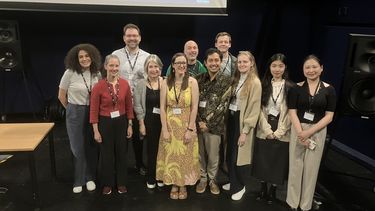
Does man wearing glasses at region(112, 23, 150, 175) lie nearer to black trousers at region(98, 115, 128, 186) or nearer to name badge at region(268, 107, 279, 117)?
black trousers at region(98, 115, 128, 186)

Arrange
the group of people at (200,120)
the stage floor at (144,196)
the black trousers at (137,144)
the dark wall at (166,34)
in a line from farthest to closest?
the dark wall at (166,34), the black trousers at (137,144), the stage floor at (144,196), the group of people at (200,120)

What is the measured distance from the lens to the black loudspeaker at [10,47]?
3.99 meters

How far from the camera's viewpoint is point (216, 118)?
8.98ft

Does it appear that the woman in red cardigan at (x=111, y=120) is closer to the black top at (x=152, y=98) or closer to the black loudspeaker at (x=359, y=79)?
the black top at (x=152, y=98)

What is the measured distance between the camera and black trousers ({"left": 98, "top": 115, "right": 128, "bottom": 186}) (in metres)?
2.73

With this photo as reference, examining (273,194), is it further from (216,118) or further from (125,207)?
(125,207)

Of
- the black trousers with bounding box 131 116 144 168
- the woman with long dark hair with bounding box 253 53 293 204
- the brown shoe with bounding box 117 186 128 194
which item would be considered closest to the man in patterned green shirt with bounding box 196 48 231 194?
the woman with long dark hair with bounding box 253 53 293 204

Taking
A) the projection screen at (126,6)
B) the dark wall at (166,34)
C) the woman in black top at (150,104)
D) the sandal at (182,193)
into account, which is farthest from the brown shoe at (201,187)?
the dark wall at (166,34)

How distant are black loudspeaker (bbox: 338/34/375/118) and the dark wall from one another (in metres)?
1.85

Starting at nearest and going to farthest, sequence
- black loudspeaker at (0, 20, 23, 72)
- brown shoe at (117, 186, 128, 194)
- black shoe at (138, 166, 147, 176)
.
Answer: brown shoe at (117, 186, 128, 194) → black shoe at (138, 166, 147, 176) → black loudspeaker at (0, 20, 23, 72)

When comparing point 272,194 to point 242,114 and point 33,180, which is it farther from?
point 33,180

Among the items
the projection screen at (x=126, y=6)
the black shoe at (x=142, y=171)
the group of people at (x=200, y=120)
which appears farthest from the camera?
the projection screen at (x=126, y=6)

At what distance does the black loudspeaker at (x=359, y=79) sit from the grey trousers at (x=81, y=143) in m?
2.11

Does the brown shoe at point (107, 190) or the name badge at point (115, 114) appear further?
the brown shoe at point (107, 190)
